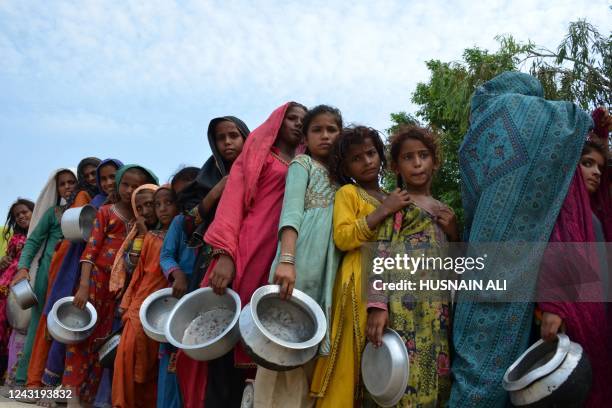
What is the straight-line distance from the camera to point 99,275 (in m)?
4.74

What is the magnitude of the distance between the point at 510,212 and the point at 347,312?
871 millimetres

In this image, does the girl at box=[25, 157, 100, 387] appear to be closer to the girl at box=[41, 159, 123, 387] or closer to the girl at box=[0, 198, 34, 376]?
the girl at box=[41, 159, 123, 387]

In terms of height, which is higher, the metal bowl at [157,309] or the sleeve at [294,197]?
the sleeve at [294,197]

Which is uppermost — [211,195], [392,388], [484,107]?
[484,107]

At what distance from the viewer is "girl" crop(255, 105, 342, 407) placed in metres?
2.68

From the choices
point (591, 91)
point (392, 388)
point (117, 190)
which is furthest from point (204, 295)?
point (591, 91)

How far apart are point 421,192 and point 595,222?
81 centimetres

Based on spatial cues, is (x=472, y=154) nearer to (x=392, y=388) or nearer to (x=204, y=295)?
(x=392, y=388)

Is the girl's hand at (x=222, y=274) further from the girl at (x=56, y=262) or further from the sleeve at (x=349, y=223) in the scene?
the girl at (x=56, y=262)

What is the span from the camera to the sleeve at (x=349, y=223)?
2.69 m

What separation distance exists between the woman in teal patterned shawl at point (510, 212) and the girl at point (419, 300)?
0.09 metres

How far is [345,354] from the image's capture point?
2596 mm

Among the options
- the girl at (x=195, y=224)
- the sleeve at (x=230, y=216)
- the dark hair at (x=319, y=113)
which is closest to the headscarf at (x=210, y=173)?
the girl at (x=195, y=224)

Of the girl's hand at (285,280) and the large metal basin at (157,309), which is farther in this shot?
the large metal basin at (157,309)
